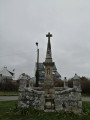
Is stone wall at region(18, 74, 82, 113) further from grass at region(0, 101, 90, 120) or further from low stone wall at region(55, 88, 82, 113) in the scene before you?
grass at region(0, 101, 90, 120)

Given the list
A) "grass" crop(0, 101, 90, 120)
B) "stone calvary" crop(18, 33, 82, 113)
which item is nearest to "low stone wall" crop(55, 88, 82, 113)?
"stone calvary" crop(18, 33, 82, 113)

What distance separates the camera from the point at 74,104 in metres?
8.95

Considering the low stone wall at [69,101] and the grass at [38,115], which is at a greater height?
the low stone wall at [69,101]

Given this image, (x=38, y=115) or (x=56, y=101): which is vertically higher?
(x=56, y=101)

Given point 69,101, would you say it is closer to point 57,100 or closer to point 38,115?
point 57,100

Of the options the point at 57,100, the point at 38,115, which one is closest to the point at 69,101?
the point at 57,100

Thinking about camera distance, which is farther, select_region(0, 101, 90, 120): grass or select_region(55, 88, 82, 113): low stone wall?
select_region(55, 88, 82, 113): low stone wall

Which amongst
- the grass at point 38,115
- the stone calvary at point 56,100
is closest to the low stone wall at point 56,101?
the stone calvary at point 56,100

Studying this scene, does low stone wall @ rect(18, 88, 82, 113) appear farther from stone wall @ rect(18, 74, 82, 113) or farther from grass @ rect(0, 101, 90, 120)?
grass @ rect(0, 101, 90, 120)

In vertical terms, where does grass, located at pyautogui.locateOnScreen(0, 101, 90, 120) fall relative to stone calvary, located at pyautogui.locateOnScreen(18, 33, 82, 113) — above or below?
below

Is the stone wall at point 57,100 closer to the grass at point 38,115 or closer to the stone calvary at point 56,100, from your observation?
the stone calvary at point 56,100

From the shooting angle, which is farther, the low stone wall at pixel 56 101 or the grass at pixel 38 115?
the low stone wall at pixel 56 101

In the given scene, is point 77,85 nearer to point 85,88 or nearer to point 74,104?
point 74,104

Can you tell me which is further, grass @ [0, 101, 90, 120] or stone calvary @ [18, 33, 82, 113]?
stone calvary @ [18, 33, 82, 113]
